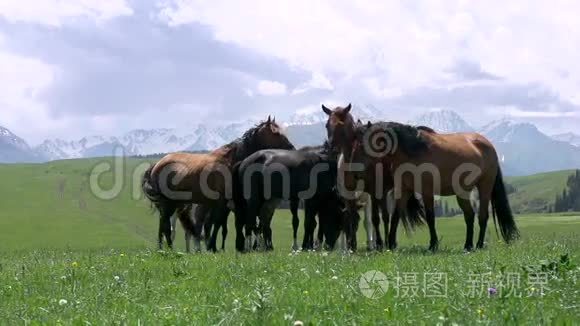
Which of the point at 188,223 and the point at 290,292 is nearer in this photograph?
the point at 290,292

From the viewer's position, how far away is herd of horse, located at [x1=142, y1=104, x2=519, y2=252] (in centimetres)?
1573

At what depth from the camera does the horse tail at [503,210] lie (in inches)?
674

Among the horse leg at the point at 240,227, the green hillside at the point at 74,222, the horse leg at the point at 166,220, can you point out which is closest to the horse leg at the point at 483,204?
the horse leg at the point at 240,227

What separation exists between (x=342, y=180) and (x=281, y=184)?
203 centimetres

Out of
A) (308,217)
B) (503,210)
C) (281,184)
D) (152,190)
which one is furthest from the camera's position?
(152,190)

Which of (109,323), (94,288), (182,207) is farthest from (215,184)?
(109,323)

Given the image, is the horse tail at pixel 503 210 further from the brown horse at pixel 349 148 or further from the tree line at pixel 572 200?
the tree line at pixel 572 200

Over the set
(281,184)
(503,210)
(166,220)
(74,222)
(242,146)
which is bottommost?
(74,222)

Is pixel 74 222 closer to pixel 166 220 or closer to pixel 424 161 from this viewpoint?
pixel 166 220

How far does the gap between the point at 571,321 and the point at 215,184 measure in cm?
1455

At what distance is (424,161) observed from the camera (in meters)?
15.6

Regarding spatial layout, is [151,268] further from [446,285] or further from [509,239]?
[509,239]

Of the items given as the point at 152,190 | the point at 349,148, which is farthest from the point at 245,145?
the point at 349,148

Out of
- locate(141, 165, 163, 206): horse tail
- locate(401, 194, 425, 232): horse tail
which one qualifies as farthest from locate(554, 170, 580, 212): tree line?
locate(141, 165, 163, 206): horse tail
